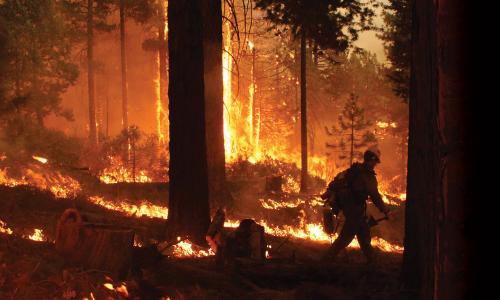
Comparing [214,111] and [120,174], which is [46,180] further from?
[214,111]

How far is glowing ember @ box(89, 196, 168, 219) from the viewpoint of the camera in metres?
10.2

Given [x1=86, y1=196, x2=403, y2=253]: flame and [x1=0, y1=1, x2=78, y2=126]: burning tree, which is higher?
[x1=0, y1=1, x2=78, y2=126]: burning tree

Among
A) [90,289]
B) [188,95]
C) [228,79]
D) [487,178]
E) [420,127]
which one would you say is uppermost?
[228,79]

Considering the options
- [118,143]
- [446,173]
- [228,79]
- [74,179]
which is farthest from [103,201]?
[228,79]

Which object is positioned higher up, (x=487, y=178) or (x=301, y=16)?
(x=301, y=16)

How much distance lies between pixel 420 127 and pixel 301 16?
1259 centimetres

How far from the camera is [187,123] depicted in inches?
289

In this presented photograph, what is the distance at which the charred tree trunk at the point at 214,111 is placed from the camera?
1077 cm

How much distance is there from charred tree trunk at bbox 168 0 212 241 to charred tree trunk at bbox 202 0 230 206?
3.22 m

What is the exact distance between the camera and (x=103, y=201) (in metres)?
10.7

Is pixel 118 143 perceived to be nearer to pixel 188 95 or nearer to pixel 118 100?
pixel 188 95

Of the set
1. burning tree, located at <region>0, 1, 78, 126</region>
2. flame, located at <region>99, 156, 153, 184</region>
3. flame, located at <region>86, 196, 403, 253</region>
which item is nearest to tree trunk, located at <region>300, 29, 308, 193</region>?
flame, located at <region>99, 156, 153, 184</region>

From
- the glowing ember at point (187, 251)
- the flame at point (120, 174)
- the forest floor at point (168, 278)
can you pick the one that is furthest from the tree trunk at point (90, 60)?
the glowing ember at point (187, 251)

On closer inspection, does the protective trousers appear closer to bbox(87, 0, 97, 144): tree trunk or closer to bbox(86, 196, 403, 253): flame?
bbox(86, 196, 403, 253): flame
